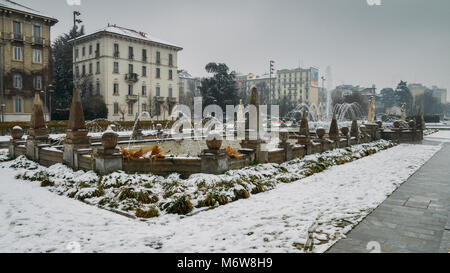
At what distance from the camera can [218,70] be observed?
52.6 metres

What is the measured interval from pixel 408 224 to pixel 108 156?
734 centimetres

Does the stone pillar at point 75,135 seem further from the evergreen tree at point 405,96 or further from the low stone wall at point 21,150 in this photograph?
the evergreen tree at point 405,96

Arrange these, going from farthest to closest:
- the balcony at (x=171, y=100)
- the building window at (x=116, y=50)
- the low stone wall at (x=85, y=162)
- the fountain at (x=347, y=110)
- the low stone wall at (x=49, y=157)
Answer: the fountain at (x=347, y=110), the balcony at (x=171, y=100), the building window at (x=116, y=50), the low stone wall at (x=49, y=157), the low stone wall at (x=85, y=162)

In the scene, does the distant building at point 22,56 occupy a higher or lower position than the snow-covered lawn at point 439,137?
higher

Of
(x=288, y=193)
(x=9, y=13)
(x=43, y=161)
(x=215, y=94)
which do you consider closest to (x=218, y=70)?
(x=215, y=94)

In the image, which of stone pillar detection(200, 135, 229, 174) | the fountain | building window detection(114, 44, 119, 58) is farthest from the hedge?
the fountain

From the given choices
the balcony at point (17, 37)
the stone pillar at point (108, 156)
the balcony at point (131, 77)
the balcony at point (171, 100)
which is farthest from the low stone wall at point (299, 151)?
the balcony at point (171, 100)

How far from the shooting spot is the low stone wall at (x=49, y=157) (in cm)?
1099

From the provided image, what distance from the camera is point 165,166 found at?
29.5 feet

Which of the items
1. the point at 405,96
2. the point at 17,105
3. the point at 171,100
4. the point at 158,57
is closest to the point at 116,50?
the point at 158,57

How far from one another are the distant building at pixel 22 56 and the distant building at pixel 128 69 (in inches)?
220

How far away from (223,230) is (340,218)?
2.25 m

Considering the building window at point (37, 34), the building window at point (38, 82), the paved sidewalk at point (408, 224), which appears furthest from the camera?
the building window at point (38, 82)

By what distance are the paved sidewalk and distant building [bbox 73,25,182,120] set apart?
135 ft
